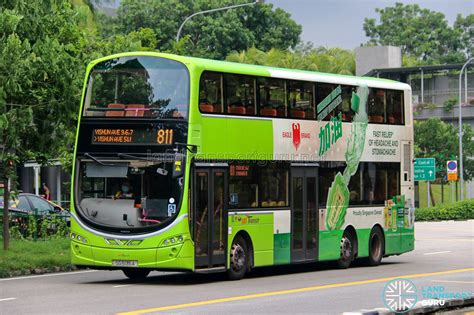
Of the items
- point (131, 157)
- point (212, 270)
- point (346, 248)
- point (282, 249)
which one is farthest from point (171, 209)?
point (346, 248)

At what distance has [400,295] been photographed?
17.6 metres

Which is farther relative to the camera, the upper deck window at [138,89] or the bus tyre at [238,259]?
the bus tyre at [238,259]

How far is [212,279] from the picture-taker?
837 inches

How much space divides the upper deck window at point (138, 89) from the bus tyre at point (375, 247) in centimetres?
784

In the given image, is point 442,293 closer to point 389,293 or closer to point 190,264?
point 389,293

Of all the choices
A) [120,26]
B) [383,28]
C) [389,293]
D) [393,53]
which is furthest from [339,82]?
[383,28]

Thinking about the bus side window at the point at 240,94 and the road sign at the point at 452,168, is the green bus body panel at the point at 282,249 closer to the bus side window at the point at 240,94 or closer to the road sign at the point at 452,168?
the bus side window at the point at 240,94

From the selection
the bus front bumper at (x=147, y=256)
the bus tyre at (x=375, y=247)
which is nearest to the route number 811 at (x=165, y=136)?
the bus front bumper at (x=147, y=256)

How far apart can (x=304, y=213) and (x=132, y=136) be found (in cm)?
487

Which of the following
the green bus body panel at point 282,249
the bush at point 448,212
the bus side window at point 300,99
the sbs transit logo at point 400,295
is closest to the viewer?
the sbs transit logo at point 400,295

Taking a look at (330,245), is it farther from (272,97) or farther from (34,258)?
(34,258)

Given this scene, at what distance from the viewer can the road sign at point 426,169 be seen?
5381cm

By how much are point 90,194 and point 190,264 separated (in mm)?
2358

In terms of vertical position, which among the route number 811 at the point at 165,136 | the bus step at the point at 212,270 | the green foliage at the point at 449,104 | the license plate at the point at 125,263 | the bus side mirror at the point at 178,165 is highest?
the green foliage at the point at 449,104
